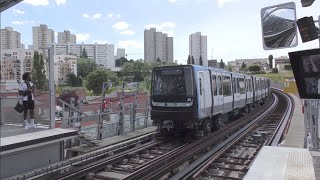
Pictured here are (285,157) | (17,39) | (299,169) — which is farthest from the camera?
(17,39)

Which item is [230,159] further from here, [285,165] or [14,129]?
[14,129]

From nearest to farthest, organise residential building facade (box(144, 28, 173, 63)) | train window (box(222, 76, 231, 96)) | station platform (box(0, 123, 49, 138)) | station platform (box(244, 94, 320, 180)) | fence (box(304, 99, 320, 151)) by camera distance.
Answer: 1. station platform (box(244, 94, 320, 180))
2. fence (box(304, 99, 320, 151))
3. station platform (box(0, 123, 49, 138))
4. train window (box(222, 76, 231, 96))
5. residential building facade (box(144, 28, 173, 63))

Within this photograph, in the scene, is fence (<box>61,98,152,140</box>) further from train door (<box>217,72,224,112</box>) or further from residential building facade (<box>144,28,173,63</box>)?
residential building facade (<box>144,28,173,63</box>)

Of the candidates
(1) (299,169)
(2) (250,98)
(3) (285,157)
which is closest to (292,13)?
(1) (299,169)

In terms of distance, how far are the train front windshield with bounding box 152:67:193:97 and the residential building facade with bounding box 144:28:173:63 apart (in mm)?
86575

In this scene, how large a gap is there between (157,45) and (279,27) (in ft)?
326

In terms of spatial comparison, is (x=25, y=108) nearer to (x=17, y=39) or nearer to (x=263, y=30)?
(x=17, y=39)

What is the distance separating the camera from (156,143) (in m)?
14.1

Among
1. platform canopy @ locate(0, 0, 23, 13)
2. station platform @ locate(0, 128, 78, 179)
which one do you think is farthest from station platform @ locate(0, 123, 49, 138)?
platform canopy @ locate(0, 0, 23, 13)

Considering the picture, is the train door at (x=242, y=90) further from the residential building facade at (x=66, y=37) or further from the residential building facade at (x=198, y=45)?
the residential building facade at (x=66, y=37)

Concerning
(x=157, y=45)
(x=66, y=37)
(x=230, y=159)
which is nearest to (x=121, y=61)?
(x=66, y=37)

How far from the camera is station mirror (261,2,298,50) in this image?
4.36 metres

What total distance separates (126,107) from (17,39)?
9.25 m

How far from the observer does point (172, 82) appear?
15.1 meters
